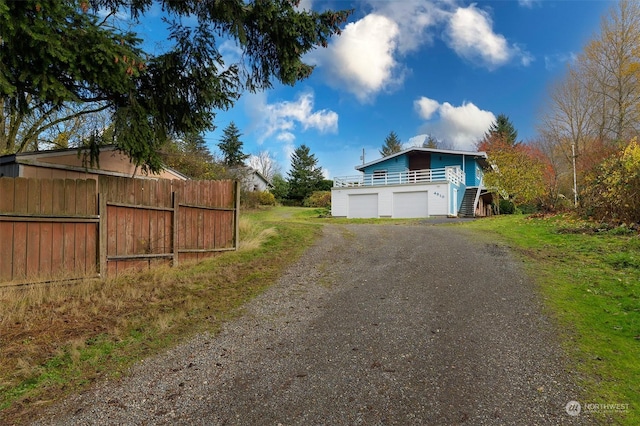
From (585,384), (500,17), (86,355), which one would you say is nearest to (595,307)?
(585,384)

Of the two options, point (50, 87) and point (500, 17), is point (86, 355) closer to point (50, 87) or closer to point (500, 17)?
point (50, 87)

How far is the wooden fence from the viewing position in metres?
5.33

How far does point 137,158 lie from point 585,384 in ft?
23.6

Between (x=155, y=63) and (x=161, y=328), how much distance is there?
5.03 meters

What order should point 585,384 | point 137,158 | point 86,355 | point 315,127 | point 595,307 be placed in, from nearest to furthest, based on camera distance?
point 585,384 → point 86,355 → point 595,307 → point 137,158 → point 315,127

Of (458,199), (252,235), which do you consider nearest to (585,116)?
(458,199)

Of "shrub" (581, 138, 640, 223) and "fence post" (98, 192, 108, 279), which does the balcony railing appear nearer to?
"shrub" (581, 138, 640, 223)

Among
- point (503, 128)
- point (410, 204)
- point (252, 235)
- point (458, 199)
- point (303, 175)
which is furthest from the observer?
point (503, 128)

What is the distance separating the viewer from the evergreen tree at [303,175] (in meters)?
39.6

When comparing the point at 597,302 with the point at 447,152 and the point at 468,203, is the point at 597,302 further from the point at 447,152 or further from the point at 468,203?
the point at 447,152

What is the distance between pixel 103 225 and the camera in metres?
6.28

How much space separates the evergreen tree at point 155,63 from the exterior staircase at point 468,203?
2071 cm

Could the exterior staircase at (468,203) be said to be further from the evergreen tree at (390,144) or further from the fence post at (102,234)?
the evergreen tree at (390,144)

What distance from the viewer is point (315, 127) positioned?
67.9 feet
